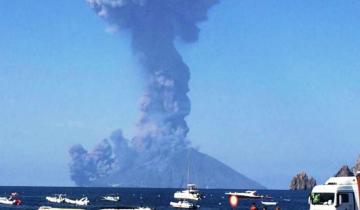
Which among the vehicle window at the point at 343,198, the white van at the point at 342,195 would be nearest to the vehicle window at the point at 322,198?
the white van at the point at 342,195

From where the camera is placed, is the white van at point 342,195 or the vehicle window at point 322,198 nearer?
the white van at point 342,195

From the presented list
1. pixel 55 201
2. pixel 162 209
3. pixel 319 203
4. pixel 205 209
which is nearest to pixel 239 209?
pixel 205 209

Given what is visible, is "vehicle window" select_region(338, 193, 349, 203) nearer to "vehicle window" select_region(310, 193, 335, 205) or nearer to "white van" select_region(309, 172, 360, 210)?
"white van" select_region(309, 172, 360, 210)

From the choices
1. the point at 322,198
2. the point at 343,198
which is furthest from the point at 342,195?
the point at 322,198

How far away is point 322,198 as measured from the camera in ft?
182

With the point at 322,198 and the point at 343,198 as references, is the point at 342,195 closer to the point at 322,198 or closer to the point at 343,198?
the point at 343,198

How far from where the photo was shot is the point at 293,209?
17612 centimetres

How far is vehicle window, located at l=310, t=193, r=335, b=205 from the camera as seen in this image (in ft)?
180

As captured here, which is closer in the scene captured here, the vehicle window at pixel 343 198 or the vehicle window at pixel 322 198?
the vehicle window at pixel 343 198

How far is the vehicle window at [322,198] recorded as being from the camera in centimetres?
5478

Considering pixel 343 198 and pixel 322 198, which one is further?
pixel 322 198

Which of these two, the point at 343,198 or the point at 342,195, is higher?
the point at 342,195

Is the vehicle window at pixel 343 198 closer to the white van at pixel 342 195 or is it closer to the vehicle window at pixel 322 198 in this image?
the white van at pixel 342 195

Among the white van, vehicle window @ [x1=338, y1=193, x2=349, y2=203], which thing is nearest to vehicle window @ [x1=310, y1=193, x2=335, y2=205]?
the white van
